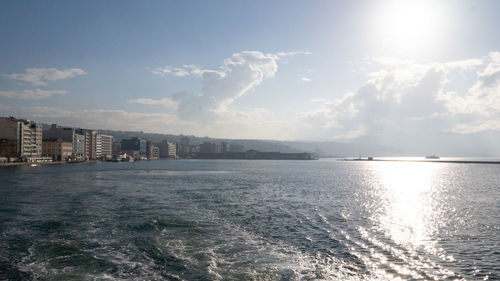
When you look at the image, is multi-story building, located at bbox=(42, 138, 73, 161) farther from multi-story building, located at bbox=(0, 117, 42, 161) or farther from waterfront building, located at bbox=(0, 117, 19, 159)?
waterfront building, located at bbox=(0, 117, 19, 159)

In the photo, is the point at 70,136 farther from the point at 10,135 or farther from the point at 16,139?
the point at 10,135

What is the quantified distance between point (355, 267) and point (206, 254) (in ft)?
22.3

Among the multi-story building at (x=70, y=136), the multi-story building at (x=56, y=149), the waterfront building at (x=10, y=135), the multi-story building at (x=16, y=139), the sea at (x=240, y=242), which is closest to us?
the sea at (x=240, y=242)

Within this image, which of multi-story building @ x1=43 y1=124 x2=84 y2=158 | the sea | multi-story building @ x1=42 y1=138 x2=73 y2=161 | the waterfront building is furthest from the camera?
multi-story building @ x1=43 y1=124 x2=84 y2=158

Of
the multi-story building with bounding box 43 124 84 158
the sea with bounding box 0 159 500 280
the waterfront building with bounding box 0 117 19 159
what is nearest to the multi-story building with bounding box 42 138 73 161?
the multi-story building with bounding box 43 124 84 158

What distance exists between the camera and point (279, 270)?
14.6 m

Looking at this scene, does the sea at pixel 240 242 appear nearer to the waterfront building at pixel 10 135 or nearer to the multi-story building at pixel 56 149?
the waterfront building at pixel 10 135

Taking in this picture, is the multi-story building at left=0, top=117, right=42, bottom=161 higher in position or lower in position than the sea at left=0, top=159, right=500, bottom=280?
higher

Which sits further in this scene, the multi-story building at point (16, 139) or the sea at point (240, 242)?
the multi-story building at point (16, 139)

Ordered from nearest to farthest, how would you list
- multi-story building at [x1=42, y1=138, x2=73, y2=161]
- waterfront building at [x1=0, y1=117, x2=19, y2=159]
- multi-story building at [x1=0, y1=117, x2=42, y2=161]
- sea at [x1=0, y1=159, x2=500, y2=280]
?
sea at [x1=0, y1=159, x2=500, y2=280] → multi-story building at [x1=0, y1=117, x2=42, y2=161] → waterfront building at [x1=0, y1=117, x2=19, y2=159] → multi-story building at [x1=42, y1=138, x2=73, y2=161]

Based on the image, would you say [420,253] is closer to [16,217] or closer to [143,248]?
[143,248]

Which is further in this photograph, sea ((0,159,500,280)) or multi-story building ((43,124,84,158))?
multi-story building ((43,124,84,158))

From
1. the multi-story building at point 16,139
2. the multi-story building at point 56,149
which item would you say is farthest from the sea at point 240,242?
the multi-story building at point 56,149

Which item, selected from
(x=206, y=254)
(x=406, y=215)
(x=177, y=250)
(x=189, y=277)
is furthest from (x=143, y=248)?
(x=406, y=215)
